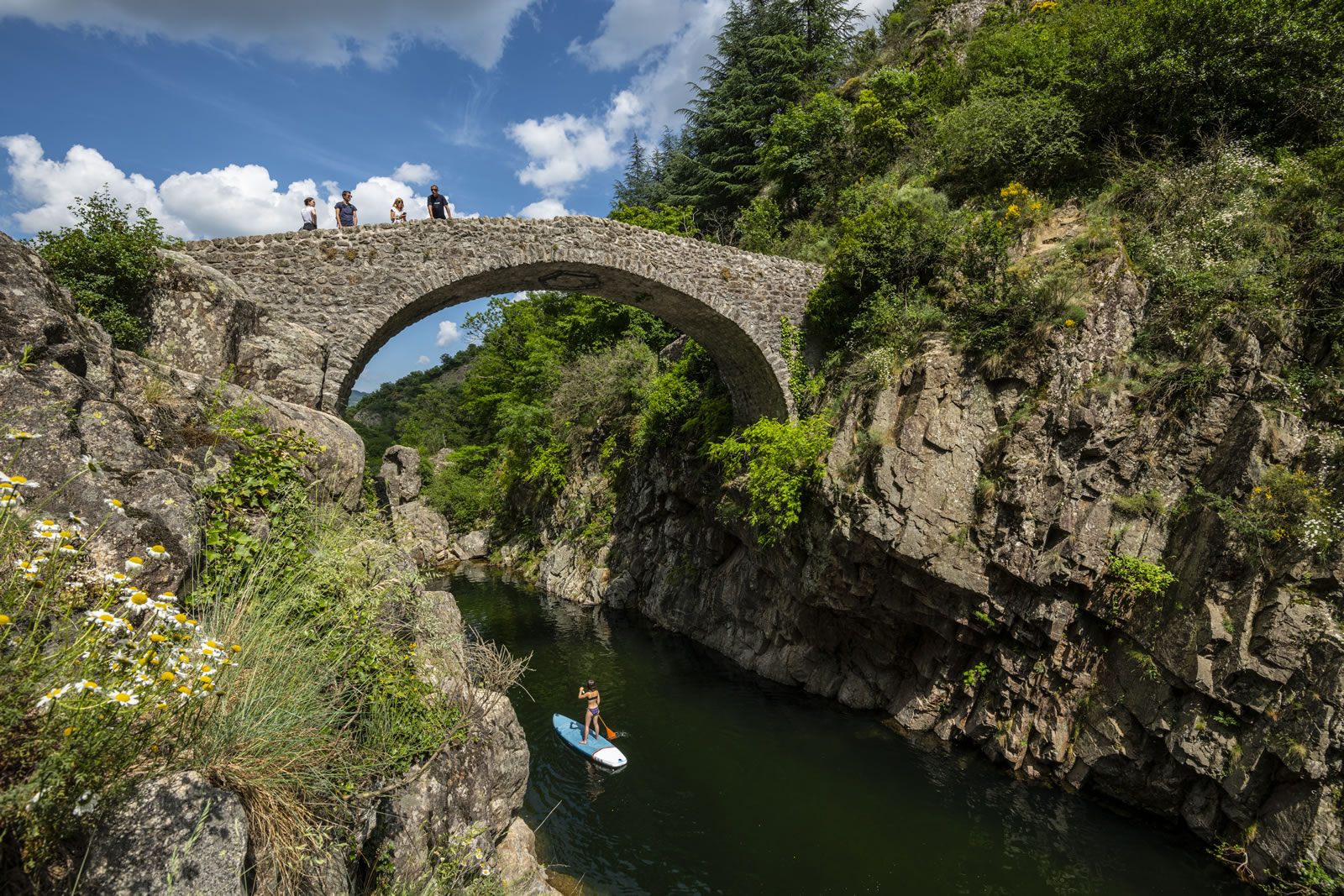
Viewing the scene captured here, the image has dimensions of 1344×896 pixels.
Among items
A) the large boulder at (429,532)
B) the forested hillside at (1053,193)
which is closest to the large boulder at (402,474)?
the large boulder at (429,532)

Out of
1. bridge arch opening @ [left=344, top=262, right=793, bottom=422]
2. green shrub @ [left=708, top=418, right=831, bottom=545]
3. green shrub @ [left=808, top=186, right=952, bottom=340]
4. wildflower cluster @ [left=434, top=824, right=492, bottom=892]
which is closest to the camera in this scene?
wildflower cluster @ [left=434, top=824, right=492, bottom=892]

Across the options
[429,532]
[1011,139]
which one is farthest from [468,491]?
[1011,139]

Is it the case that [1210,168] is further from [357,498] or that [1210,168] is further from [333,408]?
[333,408]

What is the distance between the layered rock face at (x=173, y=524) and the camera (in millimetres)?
2203

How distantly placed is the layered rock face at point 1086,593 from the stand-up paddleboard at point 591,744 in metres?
3.95

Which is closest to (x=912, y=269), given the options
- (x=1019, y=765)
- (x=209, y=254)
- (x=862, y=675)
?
(x=862, y=675)

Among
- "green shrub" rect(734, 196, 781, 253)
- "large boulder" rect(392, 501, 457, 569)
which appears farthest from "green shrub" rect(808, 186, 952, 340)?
"large boulder" rect(392, 501, 457, 569)

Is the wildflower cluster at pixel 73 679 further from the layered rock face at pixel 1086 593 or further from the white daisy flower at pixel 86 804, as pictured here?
the layered rock face at pixel 1086 593

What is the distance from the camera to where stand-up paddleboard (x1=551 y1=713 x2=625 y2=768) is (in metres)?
8.59

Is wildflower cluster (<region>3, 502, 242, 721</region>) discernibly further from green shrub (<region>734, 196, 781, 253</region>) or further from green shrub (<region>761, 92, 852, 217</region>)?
green shrub (<region>761, 92, 852, 217</region>)

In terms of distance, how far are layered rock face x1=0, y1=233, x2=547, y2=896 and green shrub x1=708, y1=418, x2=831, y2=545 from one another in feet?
19.4

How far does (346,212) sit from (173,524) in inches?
297

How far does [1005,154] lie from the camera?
10.8 m

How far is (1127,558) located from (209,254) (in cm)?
1253
